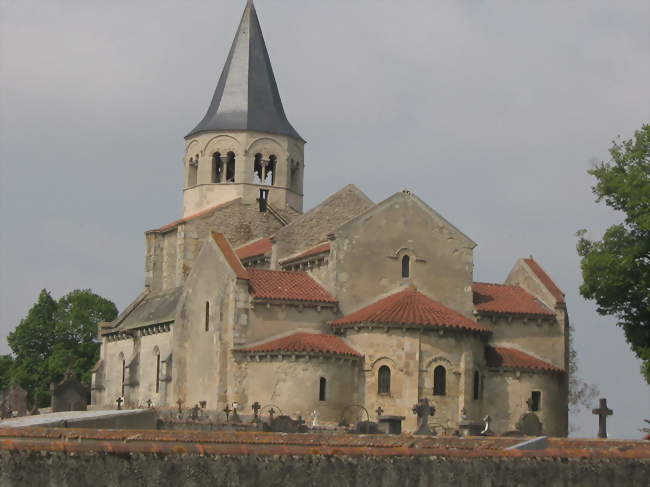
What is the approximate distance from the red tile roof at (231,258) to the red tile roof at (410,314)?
4.20 m

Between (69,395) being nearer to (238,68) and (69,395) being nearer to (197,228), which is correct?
(197,228)

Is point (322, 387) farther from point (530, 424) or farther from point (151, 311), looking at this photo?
point (151, 311)

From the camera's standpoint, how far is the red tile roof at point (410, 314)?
178ft

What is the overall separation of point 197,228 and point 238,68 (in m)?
9.27

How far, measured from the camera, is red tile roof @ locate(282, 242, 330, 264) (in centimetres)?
5879

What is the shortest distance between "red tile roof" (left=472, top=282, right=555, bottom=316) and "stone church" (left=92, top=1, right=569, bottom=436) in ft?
0.32

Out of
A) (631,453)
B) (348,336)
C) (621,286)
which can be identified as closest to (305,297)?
(348,336)

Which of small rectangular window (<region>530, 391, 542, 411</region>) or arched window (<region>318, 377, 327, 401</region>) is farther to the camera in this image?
small rectangular window (<region>530, 391, 542, 411</region>)

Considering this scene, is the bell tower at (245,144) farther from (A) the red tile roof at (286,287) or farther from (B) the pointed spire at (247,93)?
(A) the red tile roof at (286,287)

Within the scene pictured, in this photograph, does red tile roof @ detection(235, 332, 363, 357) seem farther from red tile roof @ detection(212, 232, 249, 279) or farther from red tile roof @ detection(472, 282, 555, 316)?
red tile roof @ detection(472, 282, 555, 316)

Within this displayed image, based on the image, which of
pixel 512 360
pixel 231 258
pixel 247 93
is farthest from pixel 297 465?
pixel 247 93

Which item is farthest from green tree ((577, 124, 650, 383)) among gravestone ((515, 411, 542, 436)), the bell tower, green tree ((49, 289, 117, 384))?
green tree ((49, 289, 117, 384))

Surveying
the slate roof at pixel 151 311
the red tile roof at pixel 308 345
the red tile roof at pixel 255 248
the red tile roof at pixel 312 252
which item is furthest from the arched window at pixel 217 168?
the red tile roof at pixel 308 345

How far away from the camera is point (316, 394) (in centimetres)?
5366
